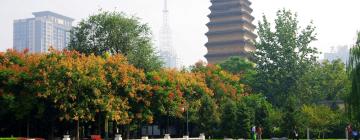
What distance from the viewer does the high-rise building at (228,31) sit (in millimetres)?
113375

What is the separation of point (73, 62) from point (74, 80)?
154 centimetres

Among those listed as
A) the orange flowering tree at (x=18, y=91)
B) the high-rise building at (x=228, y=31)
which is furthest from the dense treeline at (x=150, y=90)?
the high-rise building at (x=228, y=31)

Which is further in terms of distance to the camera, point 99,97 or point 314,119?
point 314,119

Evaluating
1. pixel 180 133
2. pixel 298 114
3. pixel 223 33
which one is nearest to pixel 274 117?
pixel 298 114

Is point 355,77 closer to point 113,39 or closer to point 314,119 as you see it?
point 314,119

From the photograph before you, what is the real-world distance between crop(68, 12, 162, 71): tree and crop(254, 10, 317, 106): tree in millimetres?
18857

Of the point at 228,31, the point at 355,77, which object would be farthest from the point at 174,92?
the point at 228,31

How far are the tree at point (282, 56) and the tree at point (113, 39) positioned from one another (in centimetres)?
1886

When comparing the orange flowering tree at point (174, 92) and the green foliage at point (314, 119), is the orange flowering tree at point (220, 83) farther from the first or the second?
the green foliage at point (314, 119)

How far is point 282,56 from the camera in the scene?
71.8m

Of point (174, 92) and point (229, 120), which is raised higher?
point (174, 92)

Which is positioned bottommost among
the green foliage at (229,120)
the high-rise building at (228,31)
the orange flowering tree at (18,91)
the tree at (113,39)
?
the green foliage at (229,120)

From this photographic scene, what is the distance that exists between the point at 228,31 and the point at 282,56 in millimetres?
43695

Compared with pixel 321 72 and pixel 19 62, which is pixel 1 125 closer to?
pixel 19 62
